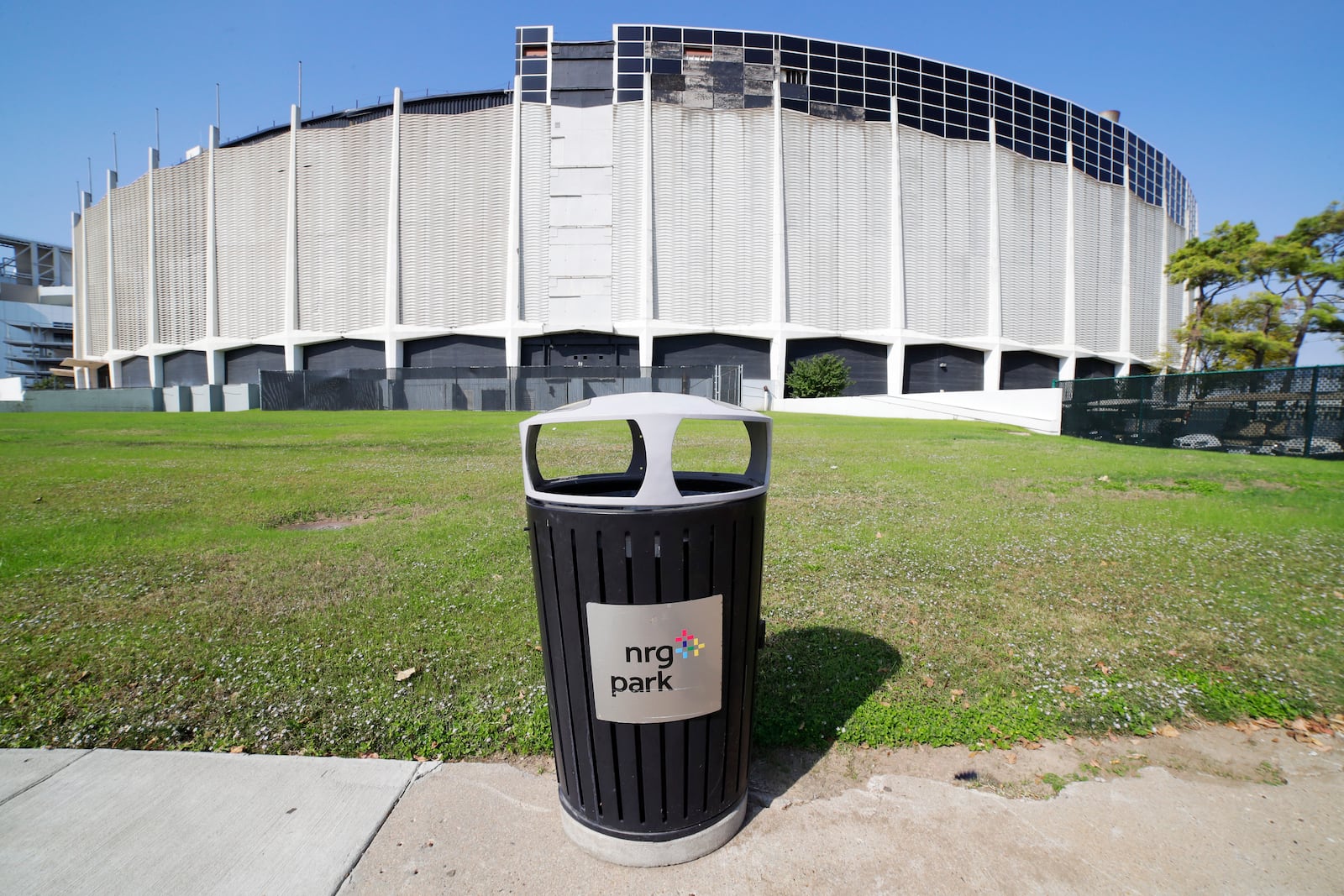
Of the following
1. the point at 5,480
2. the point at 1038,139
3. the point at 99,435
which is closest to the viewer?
the point at 5,480

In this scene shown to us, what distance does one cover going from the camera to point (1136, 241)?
5512cm

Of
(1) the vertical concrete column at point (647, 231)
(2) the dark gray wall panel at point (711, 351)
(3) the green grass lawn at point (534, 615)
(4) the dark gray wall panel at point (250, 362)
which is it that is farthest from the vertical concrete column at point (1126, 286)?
(4) the dark gray wall panel at point (250, 362)

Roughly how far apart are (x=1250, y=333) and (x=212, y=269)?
2576 inches

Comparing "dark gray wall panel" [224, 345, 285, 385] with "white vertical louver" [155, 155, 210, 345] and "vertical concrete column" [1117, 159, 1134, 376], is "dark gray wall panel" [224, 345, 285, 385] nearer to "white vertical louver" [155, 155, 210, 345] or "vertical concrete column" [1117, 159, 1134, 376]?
"white vertical louver" [155, 155, 210, 345]

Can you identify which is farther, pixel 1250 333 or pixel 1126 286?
pixel 1126 286

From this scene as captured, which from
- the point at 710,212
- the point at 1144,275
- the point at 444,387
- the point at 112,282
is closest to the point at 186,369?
the point at 112,282

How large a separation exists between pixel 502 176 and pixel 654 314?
44.6ft

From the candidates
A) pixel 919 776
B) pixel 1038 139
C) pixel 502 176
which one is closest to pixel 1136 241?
pixel 1038 139

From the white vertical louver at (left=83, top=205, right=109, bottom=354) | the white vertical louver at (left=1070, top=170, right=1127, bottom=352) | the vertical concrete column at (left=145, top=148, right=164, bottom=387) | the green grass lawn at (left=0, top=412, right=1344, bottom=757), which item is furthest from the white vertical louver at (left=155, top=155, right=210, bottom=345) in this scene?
the white vertical louver at (left=1070, top=170, right=1127, bottom=352)

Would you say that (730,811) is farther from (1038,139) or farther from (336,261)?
(1038,139)

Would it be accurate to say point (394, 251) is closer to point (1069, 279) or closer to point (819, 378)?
point (819, 378)

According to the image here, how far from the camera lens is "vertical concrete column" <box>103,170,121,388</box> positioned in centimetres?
5747

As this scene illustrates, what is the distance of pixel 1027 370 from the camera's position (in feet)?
167

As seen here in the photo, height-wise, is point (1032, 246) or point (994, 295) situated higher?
point (1032, 246)
